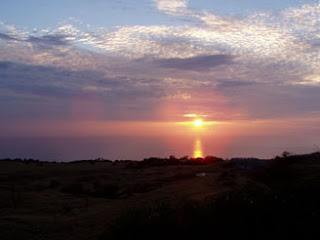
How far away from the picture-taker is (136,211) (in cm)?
834

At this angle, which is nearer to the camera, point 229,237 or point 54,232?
point 229,237

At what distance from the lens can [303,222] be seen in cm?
696

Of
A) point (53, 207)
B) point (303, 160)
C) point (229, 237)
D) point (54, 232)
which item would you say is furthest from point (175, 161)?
point (229, 237)

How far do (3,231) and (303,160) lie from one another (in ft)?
45.9

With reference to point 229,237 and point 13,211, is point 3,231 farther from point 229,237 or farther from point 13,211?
point 229,237

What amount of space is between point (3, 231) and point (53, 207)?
362 centimetres

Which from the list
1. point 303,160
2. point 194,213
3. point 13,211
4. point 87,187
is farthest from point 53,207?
point 303,160

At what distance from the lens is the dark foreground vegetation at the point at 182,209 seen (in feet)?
24.1

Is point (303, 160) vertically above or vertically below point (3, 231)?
above

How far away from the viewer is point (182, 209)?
26.6 ft

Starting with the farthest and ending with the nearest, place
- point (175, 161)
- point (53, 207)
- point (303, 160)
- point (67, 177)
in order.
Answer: point (175, 161) < point (67, 177) < point (303, 160) < point (53, 207)

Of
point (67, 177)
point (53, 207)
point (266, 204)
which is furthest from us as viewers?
point (67, 177)

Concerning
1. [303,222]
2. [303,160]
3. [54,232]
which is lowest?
[54,232]

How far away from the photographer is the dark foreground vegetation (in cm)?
733
